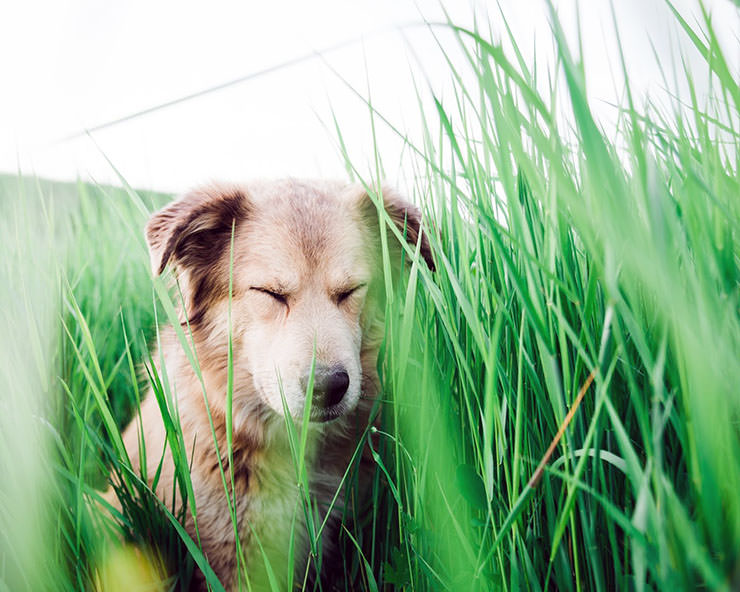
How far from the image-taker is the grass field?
625 millimetres

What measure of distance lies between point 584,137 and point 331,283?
4.02 feet

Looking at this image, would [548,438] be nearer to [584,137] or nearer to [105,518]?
[584,137]

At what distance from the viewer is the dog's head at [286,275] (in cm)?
158

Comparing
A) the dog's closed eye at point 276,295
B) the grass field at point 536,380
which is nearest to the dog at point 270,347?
the dog's closed eye at point 276,295

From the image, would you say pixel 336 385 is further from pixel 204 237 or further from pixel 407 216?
pixel 204 237

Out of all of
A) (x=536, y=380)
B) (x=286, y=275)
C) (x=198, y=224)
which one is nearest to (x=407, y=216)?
(x=286, y=275)

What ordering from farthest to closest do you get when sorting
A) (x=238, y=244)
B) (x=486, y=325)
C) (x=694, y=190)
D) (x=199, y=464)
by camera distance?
(x=238, y=244) → (x=199, y=464) → (x=486, y=325) → (x=694, y=190)

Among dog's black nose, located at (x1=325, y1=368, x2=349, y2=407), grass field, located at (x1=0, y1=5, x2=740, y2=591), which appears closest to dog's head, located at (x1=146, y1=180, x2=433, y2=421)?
dog's black nose, located at (x1=325, y1=368, x2=349, y2=407)

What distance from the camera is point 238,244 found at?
1917 millimetres

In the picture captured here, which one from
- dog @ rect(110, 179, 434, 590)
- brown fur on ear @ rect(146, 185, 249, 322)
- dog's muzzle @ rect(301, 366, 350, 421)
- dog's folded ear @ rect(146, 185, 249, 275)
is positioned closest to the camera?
dog's muzzle @ rect(301, 366, 350, 421)

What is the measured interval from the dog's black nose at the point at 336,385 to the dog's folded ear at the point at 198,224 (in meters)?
0.66

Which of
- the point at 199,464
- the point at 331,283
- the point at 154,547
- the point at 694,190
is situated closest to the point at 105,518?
the point at 154,547

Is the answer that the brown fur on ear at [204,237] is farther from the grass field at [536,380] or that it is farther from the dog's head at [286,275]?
the grass field at [536,380]

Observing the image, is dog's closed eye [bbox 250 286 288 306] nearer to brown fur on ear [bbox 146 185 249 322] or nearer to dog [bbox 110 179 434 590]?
dog [bbox 110 179 434 590]
